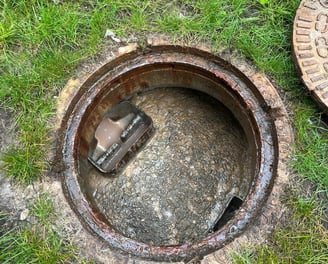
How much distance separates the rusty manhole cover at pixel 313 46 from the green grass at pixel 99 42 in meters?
0.12

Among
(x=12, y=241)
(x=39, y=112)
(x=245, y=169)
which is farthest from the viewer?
(x=245, y=169)

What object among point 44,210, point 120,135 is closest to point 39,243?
point 44,210

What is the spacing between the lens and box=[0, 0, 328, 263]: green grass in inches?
92.7

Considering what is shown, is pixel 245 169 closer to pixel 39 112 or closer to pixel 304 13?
pixel 304 13

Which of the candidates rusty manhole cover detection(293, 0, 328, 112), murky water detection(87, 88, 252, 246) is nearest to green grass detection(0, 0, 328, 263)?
rusty manhole cover detection(293, 0, 328, 112)

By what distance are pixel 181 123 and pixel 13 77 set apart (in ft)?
4.15

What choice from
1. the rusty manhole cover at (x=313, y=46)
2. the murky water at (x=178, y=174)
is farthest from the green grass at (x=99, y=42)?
the murky water at (x=178, y=174)

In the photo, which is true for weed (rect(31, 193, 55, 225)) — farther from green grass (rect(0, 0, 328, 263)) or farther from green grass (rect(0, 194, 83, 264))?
green grass (rect(0, 0, 328, 263))

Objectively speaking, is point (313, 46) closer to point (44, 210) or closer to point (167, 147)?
point (167, 147)

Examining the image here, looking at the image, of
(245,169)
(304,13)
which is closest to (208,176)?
(245,169)

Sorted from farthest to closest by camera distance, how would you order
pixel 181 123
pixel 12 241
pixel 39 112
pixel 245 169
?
pixel 181 123
pixel 245 169
pixel 39 112
pixel 12 241

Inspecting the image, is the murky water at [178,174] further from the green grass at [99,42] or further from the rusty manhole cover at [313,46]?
the rusty manhole cover at [313,46]

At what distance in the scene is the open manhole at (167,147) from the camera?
2.43 meters

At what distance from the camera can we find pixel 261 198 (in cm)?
230
